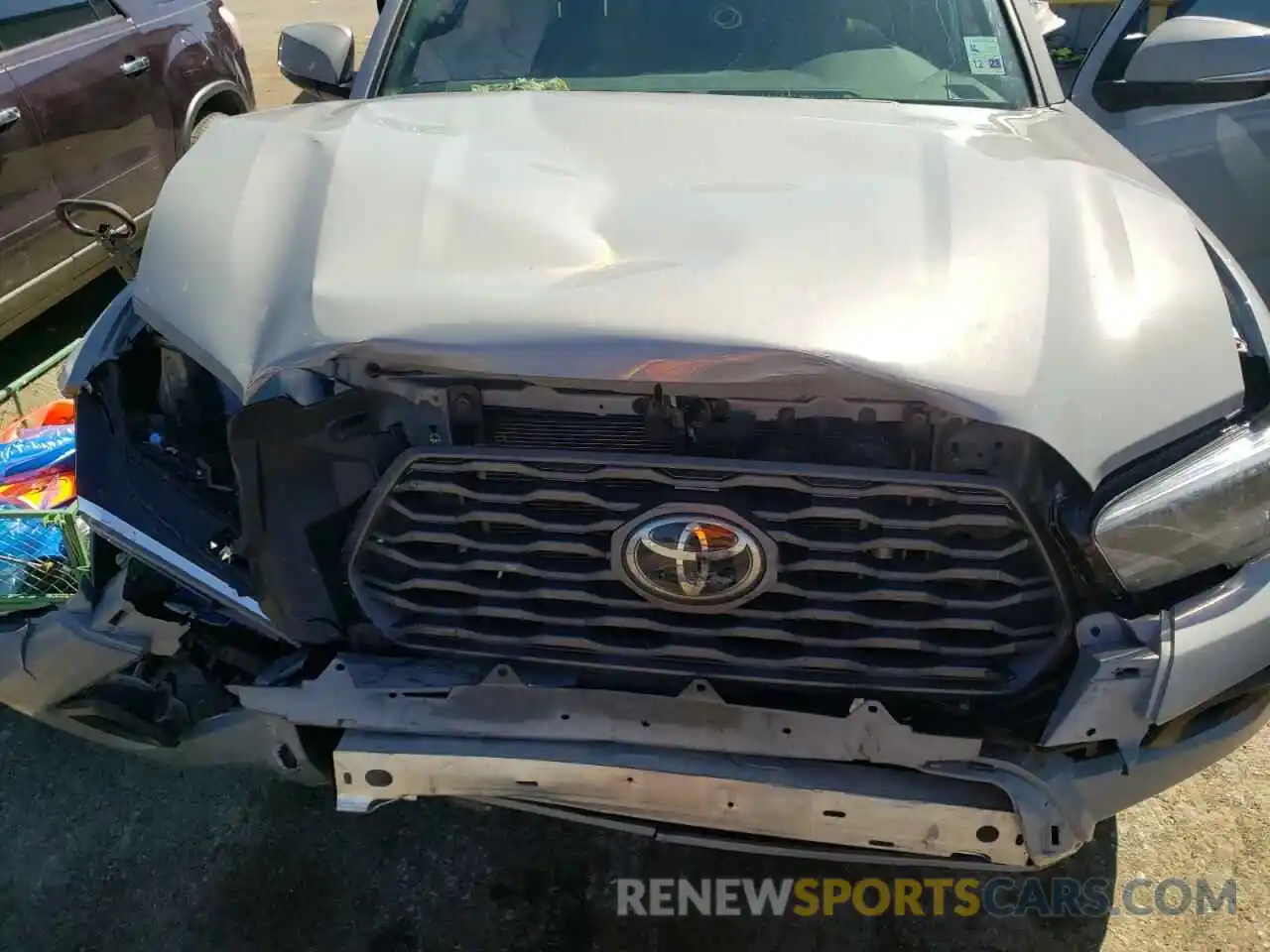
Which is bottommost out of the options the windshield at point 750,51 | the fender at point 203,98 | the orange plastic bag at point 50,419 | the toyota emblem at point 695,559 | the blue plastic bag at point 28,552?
the orange plastic bag at point 50,419

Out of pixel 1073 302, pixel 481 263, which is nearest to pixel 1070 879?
pixel 1073 302

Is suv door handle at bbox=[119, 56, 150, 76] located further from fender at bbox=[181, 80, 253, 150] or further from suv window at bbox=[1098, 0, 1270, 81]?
suv window at bbox=[1098, 0, 1270, 81]

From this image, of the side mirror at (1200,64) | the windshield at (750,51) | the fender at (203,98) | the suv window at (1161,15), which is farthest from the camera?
the fender at (203,98)

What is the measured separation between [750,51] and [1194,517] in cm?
172

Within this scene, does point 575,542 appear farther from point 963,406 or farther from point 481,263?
point 963,406

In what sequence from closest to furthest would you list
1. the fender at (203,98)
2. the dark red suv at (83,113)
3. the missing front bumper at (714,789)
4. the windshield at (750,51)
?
the missing front bumper at (714,789) < the windshield at (750,51) < the dark red suv at (83,113) < the fender at (203,98)

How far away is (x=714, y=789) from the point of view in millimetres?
1797

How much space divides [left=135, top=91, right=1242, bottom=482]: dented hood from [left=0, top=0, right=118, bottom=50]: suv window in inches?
101

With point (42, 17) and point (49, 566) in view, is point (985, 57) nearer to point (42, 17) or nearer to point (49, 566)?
point (49, 566)

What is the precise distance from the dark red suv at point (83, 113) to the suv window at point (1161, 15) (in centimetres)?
355

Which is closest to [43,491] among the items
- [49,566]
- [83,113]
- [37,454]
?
[37,454]

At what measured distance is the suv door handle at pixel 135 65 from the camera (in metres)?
4.67

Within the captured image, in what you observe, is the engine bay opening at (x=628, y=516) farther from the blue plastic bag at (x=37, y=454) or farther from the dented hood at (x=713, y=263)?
the blue plastic bag at (x=37, y=454)

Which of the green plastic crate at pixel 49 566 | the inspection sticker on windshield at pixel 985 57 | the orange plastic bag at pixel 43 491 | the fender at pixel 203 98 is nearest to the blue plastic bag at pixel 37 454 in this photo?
the orange plastic bag at pixel 43 491
